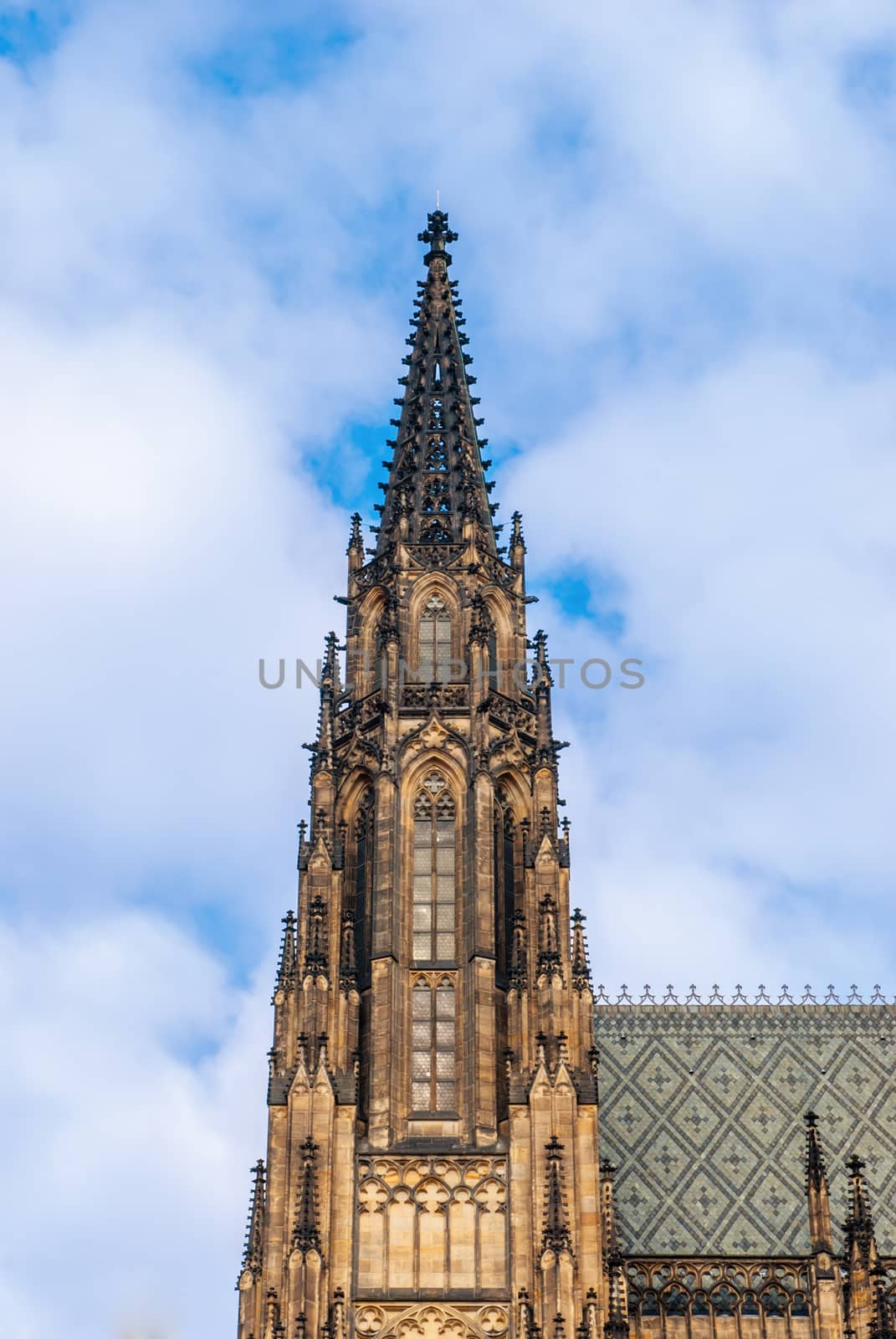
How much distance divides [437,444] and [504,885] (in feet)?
42.5

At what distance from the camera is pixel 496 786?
49250 millimetres

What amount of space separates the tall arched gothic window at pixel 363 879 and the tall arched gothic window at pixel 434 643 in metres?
3.39

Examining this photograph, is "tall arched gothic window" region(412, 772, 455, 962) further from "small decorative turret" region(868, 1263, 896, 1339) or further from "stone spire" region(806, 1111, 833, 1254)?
"small decorative turret" region(868, 1263, 896, 1339)

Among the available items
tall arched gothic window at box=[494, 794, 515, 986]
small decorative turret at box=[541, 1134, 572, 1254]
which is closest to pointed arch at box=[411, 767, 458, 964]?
tall arched gothic window at box=[494, 794, 515, 986]

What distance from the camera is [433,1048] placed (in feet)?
151

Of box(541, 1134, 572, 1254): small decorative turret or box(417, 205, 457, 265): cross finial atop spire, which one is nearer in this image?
box(541, 1134, 572, 1254): small decorative turret

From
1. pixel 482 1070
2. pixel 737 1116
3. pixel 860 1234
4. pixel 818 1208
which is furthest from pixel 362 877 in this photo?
pixel 860 1234

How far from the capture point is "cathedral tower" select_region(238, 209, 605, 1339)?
140 ft

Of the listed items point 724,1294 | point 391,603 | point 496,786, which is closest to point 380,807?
point 496,786

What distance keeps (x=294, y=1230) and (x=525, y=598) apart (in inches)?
677

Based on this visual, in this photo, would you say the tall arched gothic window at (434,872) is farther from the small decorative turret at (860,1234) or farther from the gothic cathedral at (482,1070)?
the small decorative turret at (860,1234)

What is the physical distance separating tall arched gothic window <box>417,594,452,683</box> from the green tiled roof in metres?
10.2

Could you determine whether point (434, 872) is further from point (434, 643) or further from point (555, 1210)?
point (555, 1210)

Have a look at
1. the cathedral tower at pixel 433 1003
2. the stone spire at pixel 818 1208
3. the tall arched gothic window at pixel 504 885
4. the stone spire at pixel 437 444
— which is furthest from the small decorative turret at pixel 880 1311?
the stone spire at pixel 437 444
